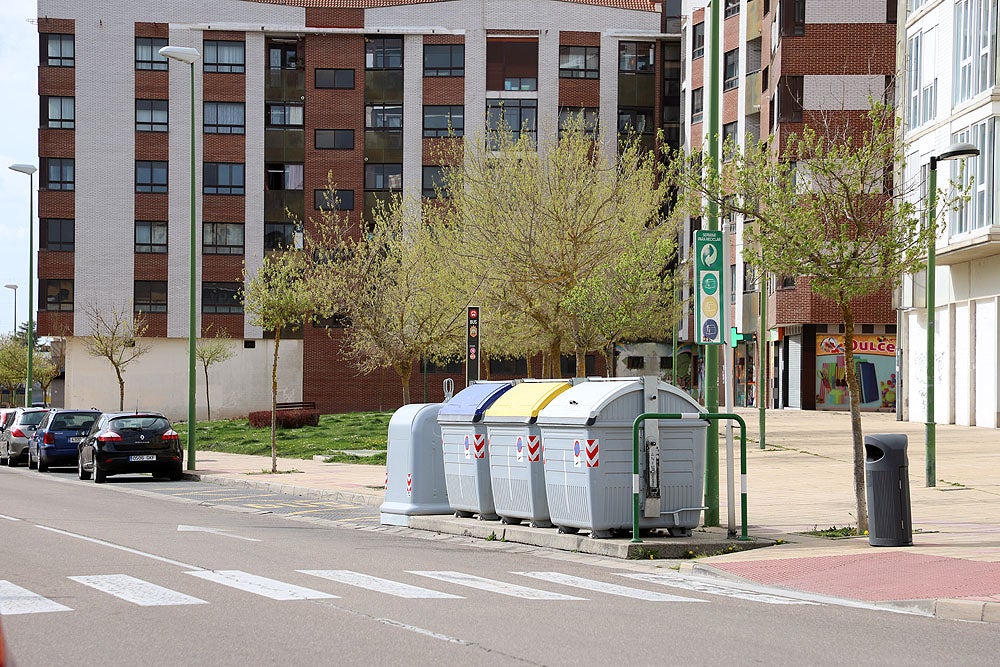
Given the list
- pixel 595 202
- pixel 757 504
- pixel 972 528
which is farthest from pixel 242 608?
pixel 595 202

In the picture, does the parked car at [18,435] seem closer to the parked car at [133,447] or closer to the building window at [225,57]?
the parked car at [133,447]

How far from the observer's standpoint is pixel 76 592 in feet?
32.2

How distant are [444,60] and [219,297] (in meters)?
16.4

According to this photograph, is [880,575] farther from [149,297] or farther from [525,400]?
[149,297]

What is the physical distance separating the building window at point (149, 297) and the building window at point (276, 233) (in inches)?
217

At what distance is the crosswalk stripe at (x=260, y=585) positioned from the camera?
381 inches

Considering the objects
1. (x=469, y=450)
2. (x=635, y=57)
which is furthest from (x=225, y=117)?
(x=469, y=450)

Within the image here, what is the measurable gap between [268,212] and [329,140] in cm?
473

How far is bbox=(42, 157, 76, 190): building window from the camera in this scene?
204ft

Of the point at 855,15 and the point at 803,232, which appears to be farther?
the point at 855,15

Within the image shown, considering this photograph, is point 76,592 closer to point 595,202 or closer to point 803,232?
point 803,232

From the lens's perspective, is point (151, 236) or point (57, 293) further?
point (151, 236)

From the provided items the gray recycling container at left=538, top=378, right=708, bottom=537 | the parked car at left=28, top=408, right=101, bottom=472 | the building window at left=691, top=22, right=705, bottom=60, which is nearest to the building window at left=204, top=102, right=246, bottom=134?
the building window at left=691, top=22, right=705, bottom=60

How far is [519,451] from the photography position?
47.5 ft
